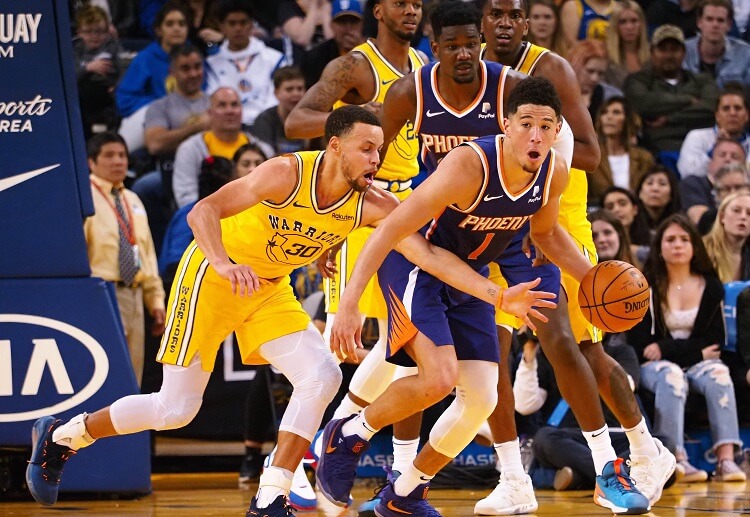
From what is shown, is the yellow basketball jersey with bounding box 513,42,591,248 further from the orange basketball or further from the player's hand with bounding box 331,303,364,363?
the player's hand with bounding box 331,303,364,363

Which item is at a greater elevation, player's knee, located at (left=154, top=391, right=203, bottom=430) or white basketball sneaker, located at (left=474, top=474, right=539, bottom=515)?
player's knee, located at (left=154, top=391, right=203, bottom=430)

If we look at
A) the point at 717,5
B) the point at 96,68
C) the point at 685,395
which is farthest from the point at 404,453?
the point at 717,5

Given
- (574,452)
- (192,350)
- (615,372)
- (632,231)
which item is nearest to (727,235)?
(632,231)

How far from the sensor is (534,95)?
5.30 metres

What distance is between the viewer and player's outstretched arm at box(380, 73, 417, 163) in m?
6.20

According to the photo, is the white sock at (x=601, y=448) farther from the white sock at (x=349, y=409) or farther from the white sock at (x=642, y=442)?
the white sock at (x=349, y=409)

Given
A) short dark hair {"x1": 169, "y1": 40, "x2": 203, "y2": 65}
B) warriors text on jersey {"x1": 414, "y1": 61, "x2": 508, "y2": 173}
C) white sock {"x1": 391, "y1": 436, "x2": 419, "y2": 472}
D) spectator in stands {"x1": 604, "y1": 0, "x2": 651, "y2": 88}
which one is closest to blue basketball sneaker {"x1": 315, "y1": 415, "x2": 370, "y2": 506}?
white sock {"x1": 391, "y1": 436, "x2": 419, "y2": 472}

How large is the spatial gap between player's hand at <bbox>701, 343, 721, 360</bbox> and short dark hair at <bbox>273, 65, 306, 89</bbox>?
4.05m

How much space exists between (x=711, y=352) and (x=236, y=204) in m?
4.48

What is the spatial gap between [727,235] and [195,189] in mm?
4142

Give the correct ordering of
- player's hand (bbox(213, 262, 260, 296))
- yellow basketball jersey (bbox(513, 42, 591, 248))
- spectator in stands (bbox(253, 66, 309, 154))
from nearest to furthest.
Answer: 1. player's hand (bbox(213, 262, 260, 296))
2. yellow basketball jersey (bbox(513, 42, 591, 248))
3. spectator in stands (bbox(253, 66, 309, 154))

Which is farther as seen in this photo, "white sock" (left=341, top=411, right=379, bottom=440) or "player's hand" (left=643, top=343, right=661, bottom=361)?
"player's hand" (left=643, top=343, right=661, bottom=361)

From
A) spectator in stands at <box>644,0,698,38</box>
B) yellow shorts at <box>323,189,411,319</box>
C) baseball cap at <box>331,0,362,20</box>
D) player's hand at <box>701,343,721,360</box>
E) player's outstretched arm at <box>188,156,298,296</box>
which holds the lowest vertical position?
player's hand at <box>701,343,721,360</box>

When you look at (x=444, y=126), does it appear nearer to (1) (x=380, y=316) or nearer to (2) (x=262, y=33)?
(1) (x=380, y=316)
